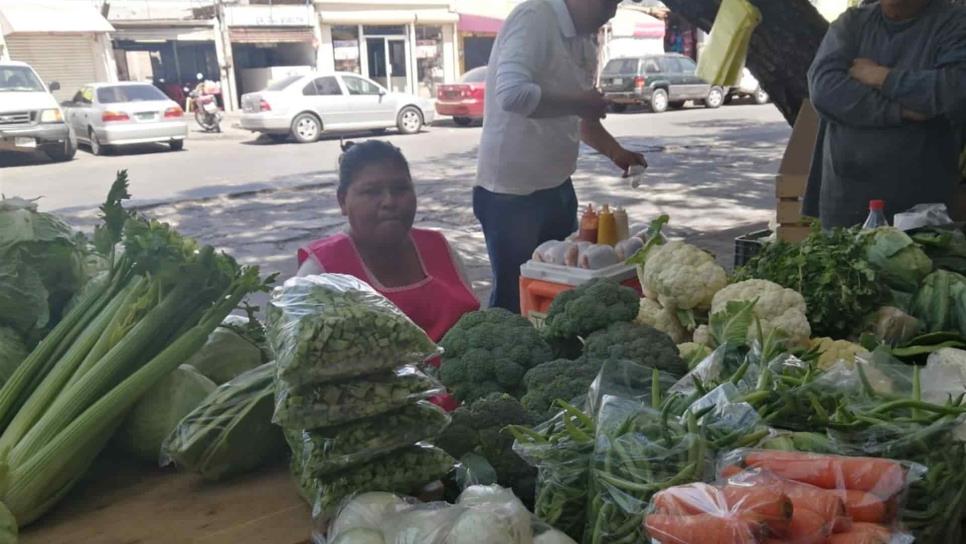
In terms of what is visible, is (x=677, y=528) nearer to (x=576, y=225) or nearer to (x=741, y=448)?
(x=741, y=448)

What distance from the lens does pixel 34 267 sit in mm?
1989

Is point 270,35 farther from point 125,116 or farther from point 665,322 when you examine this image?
point 665,322

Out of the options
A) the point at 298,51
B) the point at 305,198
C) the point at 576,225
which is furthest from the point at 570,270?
the point at 298,51

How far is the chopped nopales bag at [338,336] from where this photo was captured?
142 centimetres

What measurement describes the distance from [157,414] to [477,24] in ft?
93.5

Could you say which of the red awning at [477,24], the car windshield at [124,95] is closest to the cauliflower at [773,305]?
the car windshield at [124,95]

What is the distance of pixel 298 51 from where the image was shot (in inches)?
1070

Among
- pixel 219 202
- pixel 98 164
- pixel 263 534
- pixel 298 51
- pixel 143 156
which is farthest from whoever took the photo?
pixel 298 51

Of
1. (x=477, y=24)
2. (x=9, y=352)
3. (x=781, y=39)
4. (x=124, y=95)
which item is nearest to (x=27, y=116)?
(x=124, y=95)

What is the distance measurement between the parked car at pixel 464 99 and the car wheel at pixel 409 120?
1522 millimetres

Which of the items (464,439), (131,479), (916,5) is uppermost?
(916,5)

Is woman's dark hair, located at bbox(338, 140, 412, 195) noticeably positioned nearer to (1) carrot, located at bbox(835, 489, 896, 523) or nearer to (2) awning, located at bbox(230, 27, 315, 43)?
A: (1) carrot, located at bbox(835, 489, 896, 523)

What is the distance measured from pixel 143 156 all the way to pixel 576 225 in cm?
1370

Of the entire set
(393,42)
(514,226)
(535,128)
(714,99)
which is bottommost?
(714,99)
